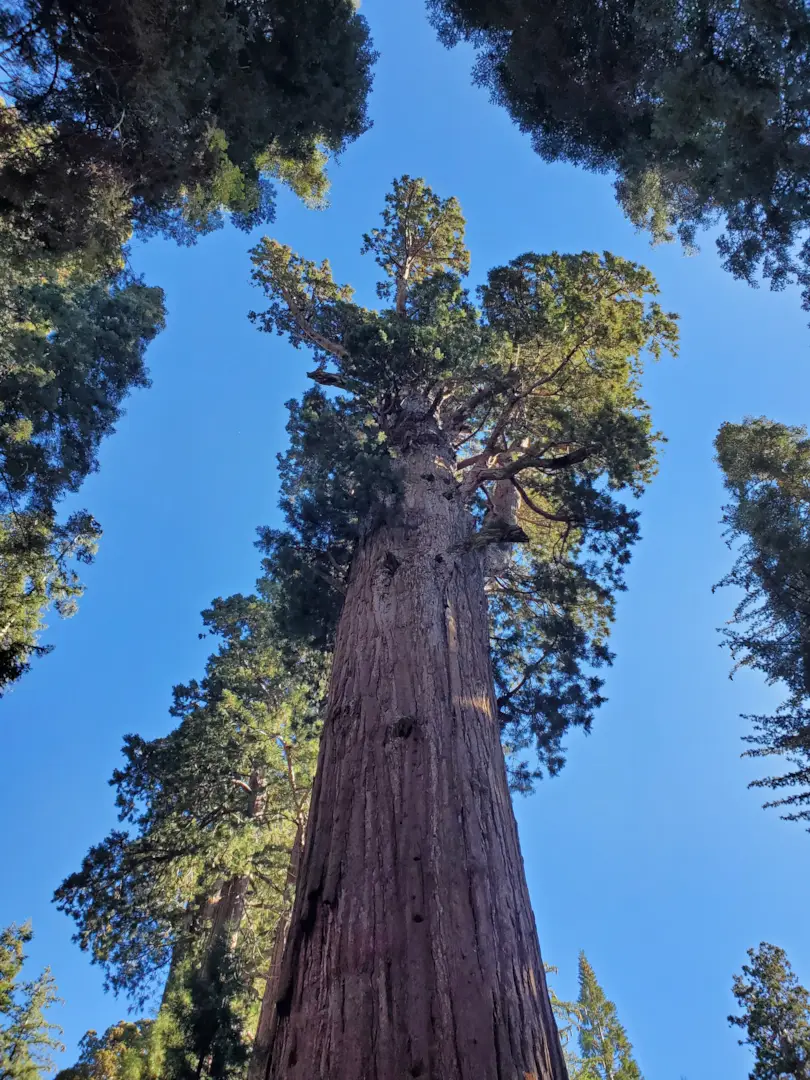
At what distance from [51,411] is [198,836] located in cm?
749

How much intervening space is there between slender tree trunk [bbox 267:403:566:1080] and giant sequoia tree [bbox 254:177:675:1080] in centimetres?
1

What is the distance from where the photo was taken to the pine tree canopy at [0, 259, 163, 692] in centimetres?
930

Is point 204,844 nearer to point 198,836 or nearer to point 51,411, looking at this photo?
point 198,836

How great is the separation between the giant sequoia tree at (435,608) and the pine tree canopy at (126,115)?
3138mm

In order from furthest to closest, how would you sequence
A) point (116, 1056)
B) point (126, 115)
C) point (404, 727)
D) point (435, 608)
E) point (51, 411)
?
point (51, 411), point (116, 1056), point (126, 115), point (435, 608), point (404, 727)

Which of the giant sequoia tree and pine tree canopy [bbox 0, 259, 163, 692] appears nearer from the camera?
the giant sequoia tree

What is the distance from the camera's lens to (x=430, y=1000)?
237 cm

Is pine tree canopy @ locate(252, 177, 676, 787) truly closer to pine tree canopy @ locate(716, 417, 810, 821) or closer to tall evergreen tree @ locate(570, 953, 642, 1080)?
pine tree canopy @ locate(716, 417, 810, 821)

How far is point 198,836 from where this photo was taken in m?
9.68

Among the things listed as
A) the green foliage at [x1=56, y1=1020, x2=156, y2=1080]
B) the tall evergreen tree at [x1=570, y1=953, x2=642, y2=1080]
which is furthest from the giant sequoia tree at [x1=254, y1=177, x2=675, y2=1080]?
the tall evergreen tree at [x1=570, y1=953, x2=642, y2=1080]

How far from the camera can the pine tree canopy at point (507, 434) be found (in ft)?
24.9

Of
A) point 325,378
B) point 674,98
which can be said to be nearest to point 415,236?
point 325,378

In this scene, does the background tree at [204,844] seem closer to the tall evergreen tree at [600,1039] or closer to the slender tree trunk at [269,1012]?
the slender tree trunk at [269,1012]

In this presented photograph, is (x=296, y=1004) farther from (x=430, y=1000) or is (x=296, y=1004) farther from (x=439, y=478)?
(x=439, y=478)
